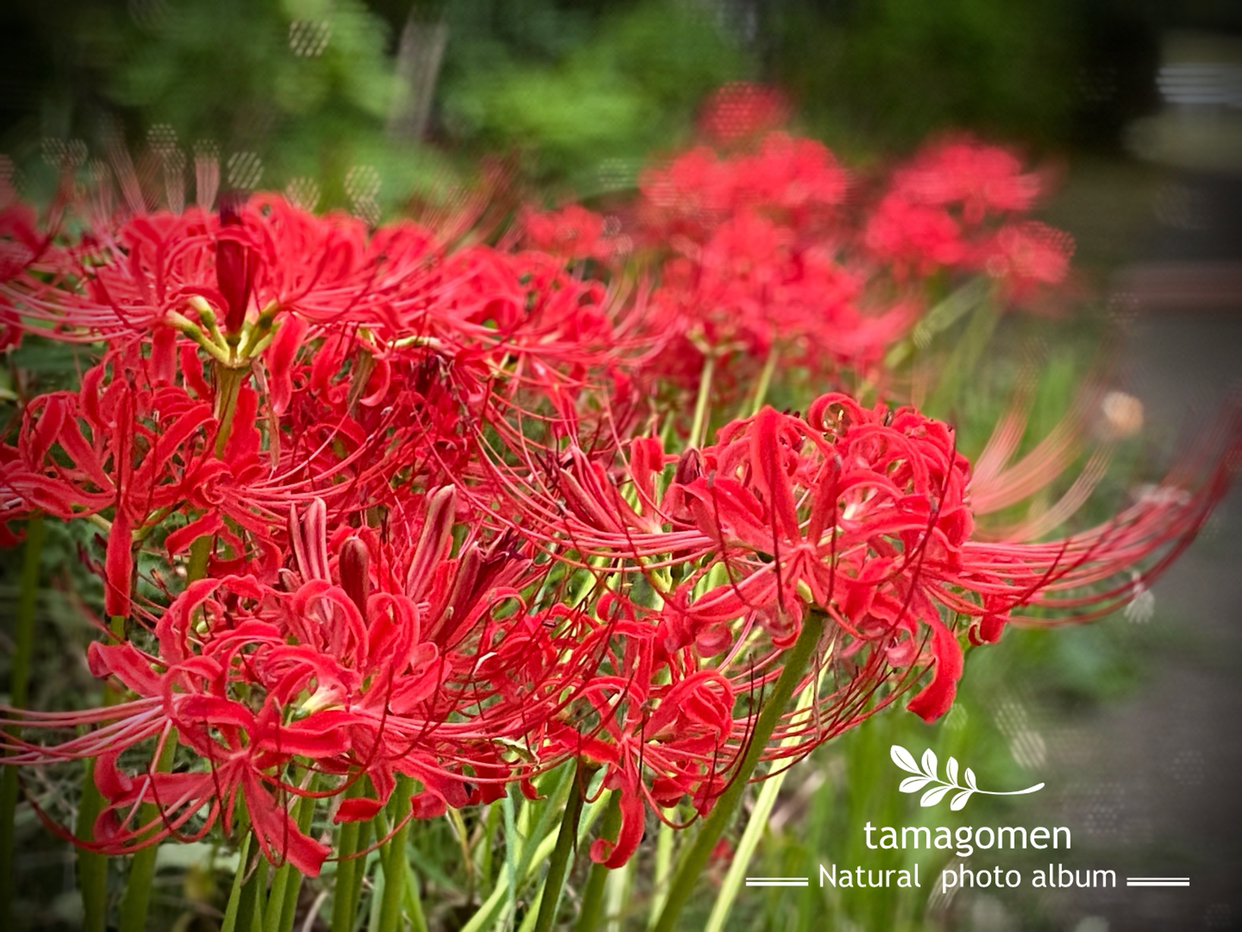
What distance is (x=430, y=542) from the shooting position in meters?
0.29

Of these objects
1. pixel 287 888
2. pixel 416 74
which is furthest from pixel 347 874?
pixel 416 74

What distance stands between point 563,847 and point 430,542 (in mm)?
105

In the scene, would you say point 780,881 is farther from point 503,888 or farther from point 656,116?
point 656,116

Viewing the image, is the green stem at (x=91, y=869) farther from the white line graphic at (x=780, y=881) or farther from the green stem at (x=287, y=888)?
the white line graphic at (x=780, y=881)

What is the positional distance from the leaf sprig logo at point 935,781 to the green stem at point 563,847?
211 millimetres

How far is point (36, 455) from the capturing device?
339mm

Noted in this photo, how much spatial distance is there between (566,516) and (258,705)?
4.3 inches

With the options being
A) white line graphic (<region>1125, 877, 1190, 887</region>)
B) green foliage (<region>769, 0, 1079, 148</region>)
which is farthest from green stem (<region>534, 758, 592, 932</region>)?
green foliage (<region>769, 0, 1079, 148</region>)

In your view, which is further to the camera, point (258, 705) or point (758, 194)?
point (758, 194)

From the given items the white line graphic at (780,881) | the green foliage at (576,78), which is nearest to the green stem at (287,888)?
the white line graphic at (780,881)

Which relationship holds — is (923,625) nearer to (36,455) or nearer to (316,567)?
(316,567)

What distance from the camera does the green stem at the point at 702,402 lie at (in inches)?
20.1

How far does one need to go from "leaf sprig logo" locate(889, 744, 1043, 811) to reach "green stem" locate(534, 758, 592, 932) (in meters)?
0.21

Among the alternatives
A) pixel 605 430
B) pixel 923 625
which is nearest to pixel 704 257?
pixel 605 430
